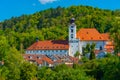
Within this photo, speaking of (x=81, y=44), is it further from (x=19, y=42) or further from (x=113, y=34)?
(x=113, y=34)

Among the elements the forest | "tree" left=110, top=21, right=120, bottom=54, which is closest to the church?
the forest

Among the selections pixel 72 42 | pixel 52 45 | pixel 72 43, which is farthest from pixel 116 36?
pixel 52 45

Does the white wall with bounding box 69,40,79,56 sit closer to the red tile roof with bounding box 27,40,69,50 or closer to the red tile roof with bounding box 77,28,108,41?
the red tile roof with bounding box 27,40,69,50

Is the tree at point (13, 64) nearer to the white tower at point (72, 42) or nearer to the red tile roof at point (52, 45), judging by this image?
the white tower at point (72, 42)

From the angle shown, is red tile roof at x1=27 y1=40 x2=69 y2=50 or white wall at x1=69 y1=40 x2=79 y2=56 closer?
white wall at x1=69 y1=40 x2=79 y2=56

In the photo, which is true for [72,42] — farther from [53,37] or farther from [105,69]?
[105,69]

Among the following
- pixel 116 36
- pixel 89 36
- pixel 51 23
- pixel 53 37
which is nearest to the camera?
pixel 116 36

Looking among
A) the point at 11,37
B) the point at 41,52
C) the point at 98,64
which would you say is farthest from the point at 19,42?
the point at 98,64

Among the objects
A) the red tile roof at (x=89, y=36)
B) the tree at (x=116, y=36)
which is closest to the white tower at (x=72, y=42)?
the red tile roof at (x=89, y=36)
